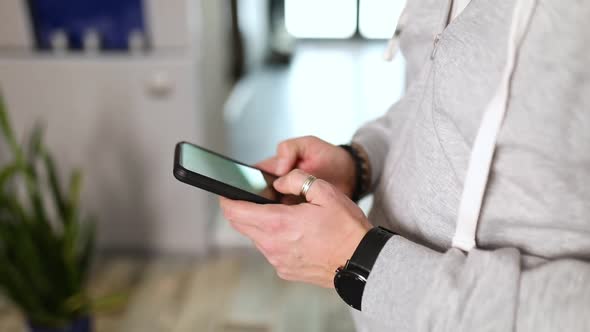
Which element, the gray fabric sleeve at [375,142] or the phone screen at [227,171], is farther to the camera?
the gray fabric sleeve at [375,142]

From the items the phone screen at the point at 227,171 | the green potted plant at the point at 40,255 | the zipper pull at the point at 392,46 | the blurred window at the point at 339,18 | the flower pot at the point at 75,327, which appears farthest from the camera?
the blurred window at the point at 339,18

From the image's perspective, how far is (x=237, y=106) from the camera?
13.0 ft

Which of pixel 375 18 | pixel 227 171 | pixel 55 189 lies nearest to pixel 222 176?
pixel 227 171

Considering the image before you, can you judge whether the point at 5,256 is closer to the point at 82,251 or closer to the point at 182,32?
the point at 82,251

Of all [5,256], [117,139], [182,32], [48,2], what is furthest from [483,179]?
[48,2]

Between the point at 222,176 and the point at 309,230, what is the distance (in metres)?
0.17

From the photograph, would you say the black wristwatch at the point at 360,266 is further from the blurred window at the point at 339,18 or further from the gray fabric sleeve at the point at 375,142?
the blurred window at the point at 339,18

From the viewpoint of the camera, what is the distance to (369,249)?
0.62 m

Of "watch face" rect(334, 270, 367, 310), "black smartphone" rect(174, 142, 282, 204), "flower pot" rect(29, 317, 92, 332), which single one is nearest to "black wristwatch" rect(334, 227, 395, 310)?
"watch face" rect(334, 270, 367, 310)

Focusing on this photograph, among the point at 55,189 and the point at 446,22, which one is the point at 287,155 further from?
the point at 55,189

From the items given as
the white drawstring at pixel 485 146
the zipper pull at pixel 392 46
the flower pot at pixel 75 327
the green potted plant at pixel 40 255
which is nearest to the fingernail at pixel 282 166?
the zipper pull at pixel 392 46

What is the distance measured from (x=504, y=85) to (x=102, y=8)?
1.79 meters

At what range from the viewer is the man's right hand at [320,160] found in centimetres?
86

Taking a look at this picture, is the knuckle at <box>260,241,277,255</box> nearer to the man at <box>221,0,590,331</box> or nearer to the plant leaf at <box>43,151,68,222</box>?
the man at <box>221,0,590,331</box>
